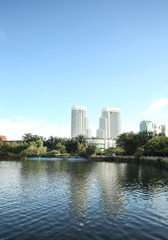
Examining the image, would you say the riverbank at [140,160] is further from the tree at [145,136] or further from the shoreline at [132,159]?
the tree at [145,136]

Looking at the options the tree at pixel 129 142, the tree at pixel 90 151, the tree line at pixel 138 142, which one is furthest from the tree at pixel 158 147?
the tree at pixel 90 151

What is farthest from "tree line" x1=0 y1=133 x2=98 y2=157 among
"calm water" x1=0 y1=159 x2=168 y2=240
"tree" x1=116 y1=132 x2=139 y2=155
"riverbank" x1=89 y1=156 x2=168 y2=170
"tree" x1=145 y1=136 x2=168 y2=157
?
"calm water" x1=0 y1=159 x2=168 y2=240

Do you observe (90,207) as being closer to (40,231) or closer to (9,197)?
(40,231)

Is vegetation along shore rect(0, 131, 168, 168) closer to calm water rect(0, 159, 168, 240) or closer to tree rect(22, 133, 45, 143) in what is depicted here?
tree rect(22, 133, 45, 143)

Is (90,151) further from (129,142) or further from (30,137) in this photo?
(30,137)

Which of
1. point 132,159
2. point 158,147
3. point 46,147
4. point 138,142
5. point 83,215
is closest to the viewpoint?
point 83,215

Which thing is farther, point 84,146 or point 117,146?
point 84,146

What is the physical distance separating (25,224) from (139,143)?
107 m

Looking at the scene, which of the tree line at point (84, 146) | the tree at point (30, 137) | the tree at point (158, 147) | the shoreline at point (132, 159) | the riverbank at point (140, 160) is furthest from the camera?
the tree at point (30, 137)

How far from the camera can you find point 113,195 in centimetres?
2559

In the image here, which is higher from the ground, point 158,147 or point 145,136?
point 145,136

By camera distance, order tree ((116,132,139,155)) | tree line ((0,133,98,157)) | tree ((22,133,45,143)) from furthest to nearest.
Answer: tree ((22,133,45,143)), tree line ((0,133,98,157)), tree ((116,132,139,155))

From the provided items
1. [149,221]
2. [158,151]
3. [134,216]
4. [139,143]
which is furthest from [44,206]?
[139,143]

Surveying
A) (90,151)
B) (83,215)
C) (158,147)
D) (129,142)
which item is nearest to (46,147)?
(90,151)
